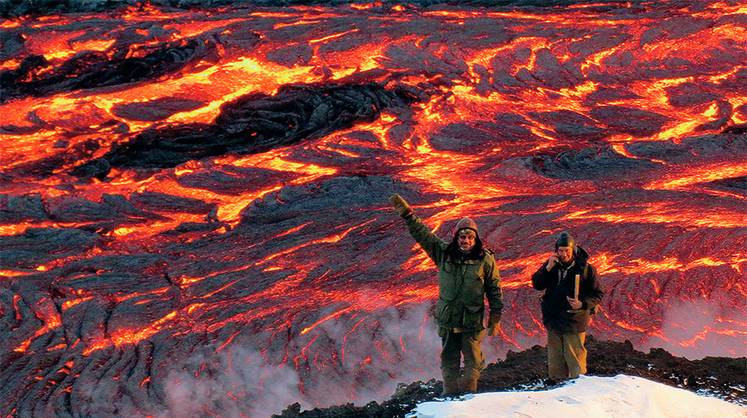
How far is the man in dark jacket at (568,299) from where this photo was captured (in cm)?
643

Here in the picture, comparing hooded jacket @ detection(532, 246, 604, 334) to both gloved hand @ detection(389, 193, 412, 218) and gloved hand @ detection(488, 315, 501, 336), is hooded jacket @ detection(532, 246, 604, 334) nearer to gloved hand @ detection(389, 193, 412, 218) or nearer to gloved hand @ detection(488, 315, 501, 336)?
gloved hand @ detection(488, 315, 501, 336)

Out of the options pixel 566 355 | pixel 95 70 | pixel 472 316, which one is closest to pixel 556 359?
pixel 566 355

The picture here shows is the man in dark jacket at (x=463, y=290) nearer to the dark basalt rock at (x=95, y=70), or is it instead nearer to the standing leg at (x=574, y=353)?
the standing leg at (x=574, y=353)

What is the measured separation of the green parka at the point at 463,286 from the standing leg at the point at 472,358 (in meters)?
0.08

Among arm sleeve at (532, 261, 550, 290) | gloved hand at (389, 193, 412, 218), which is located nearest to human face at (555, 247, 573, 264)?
arm sleeve at (532, 261, 550, 290)

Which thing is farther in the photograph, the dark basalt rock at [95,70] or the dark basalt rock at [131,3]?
the dark basalt rock at [131,3]

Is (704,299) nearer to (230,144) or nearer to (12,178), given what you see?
(230,144)

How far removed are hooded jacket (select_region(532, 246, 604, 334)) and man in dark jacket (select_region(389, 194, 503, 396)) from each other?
1.18 feet

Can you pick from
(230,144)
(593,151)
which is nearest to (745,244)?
(593,151)

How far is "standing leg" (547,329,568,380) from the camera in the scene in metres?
6.82

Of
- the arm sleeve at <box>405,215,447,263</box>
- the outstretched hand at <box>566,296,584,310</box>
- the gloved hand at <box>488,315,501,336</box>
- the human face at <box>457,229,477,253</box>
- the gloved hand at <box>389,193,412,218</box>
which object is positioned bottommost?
the gloved hand at <box>488,315,501,336</box>

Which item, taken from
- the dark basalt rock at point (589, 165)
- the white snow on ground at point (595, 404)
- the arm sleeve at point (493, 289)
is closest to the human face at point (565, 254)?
the arm sleeve at point (493, 289)

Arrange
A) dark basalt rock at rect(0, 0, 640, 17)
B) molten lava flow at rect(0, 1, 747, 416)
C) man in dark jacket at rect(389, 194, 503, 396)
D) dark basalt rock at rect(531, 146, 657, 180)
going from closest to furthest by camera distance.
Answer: man in dark jacket at rect(389, 194, 503, 396) < molten lava flow at rect(0, 1, 747, 416) < dark basalt rock at rect(531, 146, 657, 180) < dark basalt rock at rect(0, 0, 640, 17)

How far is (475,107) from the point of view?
50.0 feet
